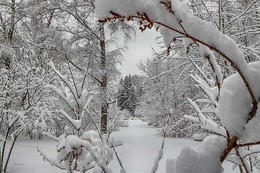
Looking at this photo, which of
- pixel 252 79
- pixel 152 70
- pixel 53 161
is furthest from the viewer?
pixel 152 70

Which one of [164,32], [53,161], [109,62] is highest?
[109,62]

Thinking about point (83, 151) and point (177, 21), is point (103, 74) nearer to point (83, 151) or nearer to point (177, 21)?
point (83, 151)

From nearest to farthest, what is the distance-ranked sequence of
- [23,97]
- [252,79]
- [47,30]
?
[252,79] → [23,97] → [47,30]

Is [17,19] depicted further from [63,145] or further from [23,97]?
[63,145]

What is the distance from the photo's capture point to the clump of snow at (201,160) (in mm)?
557

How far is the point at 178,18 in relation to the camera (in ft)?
1.55

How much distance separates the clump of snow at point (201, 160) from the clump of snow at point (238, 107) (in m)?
0.09

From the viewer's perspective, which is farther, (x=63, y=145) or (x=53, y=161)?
(x=53, y=161)

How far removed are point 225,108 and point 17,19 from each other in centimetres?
960

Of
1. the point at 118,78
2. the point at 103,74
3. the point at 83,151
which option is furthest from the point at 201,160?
the point at 118,78

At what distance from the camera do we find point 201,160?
569 millimetres

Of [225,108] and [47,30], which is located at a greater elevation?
[47,30]

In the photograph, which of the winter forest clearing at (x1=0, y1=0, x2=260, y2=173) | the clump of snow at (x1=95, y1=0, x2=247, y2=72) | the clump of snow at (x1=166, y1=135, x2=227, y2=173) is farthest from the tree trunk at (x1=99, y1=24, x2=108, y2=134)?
the clump of snow at (x1=95, y1=0, x2=247, y2=72)

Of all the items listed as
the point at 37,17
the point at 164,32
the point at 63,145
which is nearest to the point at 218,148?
the point at 164,32
